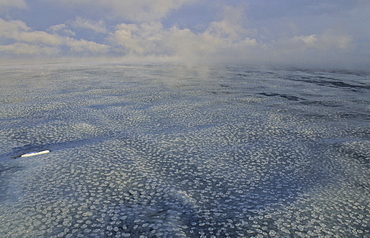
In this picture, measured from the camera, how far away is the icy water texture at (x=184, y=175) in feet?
7.31

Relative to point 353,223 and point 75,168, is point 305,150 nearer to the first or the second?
point 353,223

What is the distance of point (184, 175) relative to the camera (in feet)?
10.2

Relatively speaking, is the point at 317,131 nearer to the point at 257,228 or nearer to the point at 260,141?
the point at 260,141

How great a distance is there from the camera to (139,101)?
798 centimetres

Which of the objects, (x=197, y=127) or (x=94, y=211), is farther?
(x=197, y=127)

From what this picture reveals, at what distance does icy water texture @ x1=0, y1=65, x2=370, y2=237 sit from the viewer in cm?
223

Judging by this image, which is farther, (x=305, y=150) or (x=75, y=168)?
(x=305, y=150)

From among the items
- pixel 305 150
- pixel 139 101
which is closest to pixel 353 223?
pixel 305 150

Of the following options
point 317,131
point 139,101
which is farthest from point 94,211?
point 139,101

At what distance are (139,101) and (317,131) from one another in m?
5.00

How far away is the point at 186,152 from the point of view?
3.85 metres

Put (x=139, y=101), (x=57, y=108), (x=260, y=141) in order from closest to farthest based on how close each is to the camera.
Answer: (x=260, y=141) < (x=57, y=108) < (x=139, y=101)

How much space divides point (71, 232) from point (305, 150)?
337 cm

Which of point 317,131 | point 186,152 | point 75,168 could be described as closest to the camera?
point 75,168
